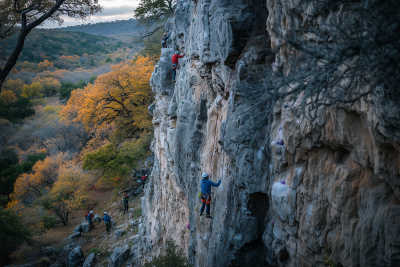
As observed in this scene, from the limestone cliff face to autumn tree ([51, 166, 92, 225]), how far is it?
1280 cm

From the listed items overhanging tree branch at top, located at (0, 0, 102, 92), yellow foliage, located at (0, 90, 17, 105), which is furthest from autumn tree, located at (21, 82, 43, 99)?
overhanging tree branch at top, located at (0, 0, 102, 92)

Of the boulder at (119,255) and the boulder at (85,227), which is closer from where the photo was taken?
the boulder at (119,255)

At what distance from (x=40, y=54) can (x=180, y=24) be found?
7248 centimetres

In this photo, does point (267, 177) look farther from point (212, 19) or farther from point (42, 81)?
point (42, 81)

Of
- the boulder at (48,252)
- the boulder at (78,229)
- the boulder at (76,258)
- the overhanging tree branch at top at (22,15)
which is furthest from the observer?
A: the boulder at (78,229)

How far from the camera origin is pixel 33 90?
45062 millimetres

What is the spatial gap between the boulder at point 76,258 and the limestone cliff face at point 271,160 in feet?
27.8

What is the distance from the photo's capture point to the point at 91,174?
21.8 metres

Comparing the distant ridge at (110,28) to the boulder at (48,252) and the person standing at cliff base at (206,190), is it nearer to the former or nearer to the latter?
the boulder at (48,252)

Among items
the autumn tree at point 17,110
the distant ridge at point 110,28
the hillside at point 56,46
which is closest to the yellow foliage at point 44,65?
the hillside at point 56,46

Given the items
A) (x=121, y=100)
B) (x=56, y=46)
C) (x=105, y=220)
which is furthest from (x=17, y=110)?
(x=56, y=46)

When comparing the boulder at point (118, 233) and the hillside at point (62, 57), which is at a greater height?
the hillside at point (62, 57)

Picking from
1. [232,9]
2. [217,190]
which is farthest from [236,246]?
[232,9]

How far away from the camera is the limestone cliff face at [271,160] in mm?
2922
